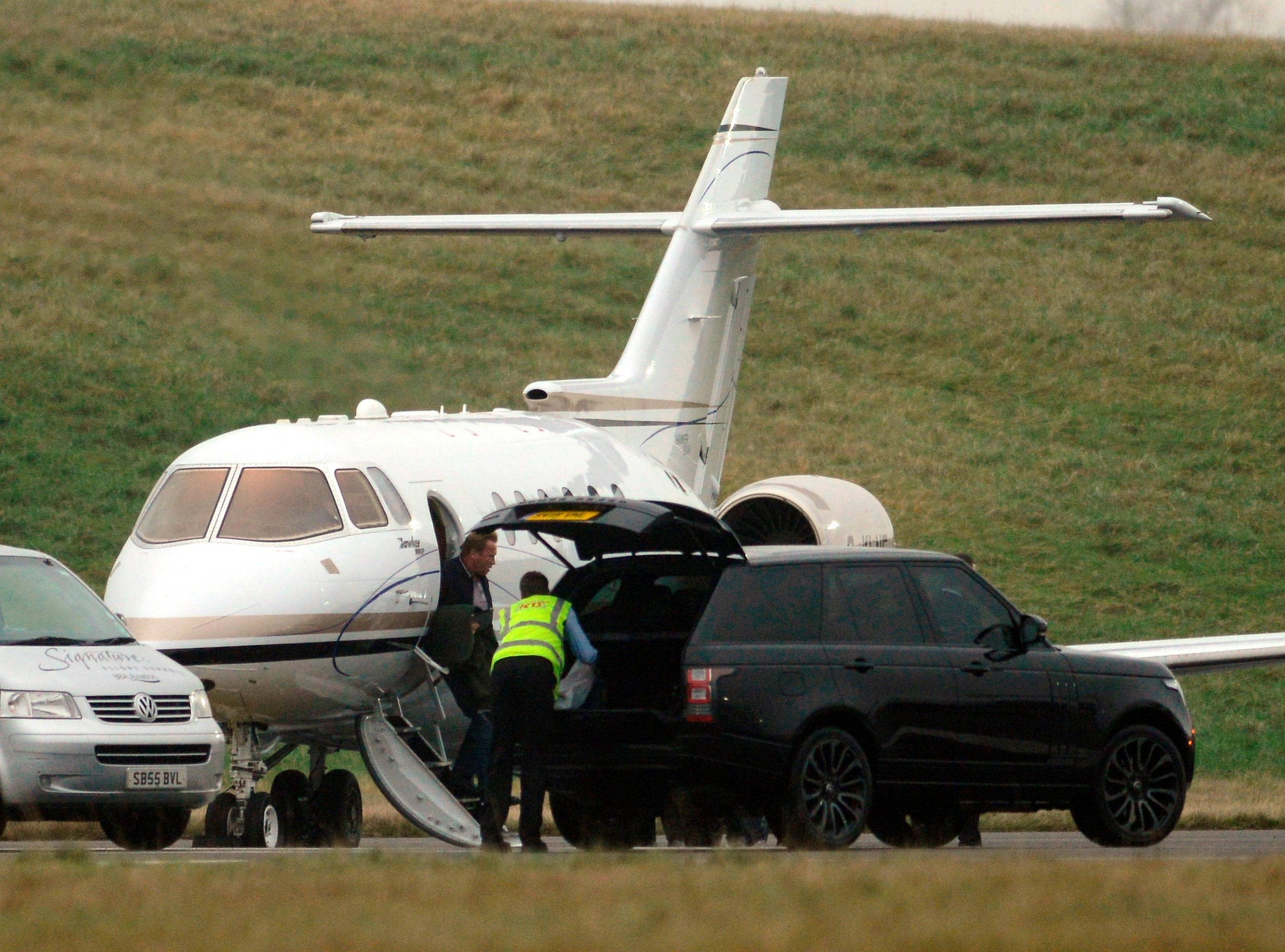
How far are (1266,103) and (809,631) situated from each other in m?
56.7

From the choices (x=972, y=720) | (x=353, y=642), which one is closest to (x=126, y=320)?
(x=353, y=642)

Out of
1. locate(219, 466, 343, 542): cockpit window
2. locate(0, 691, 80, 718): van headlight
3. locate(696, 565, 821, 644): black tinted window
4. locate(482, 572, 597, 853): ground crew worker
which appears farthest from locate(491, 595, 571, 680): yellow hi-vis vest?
locate(0, 691, 80, 718): van headlight

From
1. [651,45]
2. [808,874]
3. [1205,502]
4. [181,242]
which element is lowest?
[1205,502]

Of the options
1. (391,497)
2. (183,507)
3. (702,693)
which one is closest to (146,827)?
(183,507)

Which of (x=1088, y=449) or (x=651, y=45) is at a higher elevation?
(x=651, y=45)

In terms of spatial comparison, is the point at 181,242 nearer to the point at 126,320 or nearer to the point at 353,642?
the point at 353,642

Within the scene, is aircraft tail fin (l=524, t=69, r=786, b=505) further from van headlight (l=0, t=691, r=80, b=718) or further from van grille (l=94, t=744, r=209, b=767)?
van headlight (l=0, t=691, r=80, b=718)

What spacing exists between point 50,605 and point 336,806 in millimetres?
2917

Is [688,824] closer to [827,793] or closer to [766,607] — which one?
[827,793]

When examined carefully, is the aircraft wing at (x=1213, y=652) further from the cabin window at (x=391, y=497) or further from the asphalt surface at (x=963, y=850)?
the cabin window at (x=391, y=497)

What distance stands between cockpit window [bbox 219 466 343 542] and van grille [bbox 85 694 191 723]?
5.97 feet

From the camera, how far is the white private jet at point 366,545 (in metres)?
15.6

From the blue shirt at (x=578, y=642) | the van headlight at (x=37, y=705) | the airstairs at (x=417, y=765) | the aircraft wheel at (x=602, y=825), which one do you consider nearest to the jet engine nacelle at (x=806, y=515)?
the airstairs at (x=417, y=765)

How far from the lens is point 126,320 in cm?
4366
